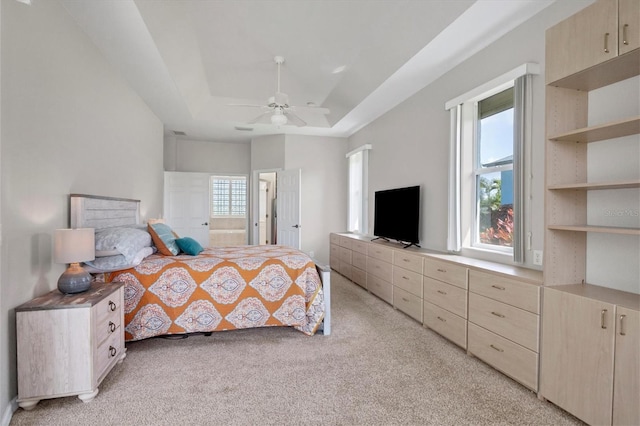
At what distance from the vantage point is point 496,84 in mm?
2818

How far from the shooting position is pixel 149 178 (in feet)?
16.3

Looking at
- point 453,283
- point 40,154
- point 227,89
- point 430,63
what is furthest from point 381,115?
point 40,154

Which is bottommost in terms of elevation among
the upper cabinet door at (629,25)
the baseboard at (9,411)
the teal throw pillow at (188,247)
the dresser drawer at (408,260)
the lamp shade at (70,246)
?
the baseboard at (9,411)

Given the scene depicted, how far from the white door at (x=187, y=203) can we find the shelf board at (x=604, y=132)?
617 centimetres

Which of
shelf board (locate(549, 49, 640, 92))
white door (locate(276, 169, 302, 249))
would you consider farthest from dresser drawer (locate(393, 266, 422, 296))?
white door (locate(276, 169, 302, 249))

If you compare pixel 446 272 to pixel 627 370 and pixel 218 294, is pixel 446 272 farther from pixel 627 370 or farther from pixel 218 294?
pixel 218 294

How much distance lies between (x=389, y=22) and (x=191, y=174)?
493 cm

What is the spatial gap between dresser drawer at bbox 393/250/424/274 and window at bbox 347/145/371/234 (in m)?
1.83

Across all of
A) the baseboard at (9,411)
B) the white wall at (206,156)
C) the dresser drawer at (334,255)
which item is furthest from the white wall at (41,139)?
the dresser drawer at (334,255)

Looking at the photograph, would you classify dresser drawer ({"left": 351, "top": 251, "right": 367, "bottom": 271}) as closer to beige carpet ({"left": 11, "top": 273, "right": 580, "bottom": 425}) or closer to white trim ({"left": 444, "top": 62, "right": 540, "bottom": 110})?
beige carpet ({"left": 11, "top": 273, "right": 580, "bottom": 425})

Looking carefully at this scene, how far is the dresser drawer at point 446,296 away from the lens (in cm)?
276

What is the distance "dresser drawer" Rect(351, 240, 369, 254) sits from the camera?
4.86 meters

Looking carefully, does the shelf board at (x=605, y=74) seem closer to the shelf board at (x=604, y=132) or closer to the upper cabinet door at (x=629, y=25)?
the upper cabinet door at (x=629, y=25)

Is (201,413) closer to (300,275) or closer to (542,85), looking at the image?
(300,275)
